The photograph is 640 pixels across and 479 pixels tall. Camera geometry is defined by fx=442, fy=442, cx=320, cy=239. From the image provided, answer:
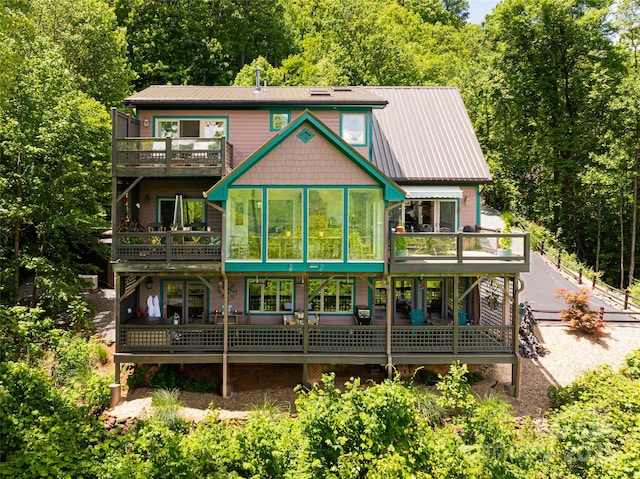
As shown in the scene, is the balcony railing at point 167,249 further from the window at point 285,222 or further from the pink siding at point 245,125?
the pink siding at point 245,125

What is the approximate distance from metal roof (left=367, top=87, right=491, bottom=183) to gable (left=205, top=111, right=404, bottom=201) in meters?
2.81

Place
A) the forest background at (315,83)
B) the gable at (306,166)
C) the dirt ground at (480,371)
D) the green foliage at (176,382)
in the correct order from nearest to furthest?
the dirt ground at (480,371), the gable at (306,166), the green foliage at (176,382), the forest background at (315,83)

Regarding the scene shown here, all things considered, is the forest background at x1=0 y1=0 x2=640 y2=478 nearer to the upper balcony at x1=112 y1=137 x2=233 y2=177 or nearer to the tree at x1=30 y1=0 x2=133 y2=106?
the tree at x1=30 y1=0 x2=133 y2=106

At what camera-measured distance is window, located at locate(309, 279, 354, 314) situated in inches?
638

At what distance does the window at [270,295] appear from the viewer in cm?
1622

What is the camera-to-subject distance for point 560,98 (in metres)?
31.8

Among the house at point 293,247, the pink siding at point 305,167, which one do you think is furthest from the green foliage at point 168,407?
the pink siding at point 305,167

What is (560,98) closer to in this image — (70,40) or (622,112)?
(622,112)

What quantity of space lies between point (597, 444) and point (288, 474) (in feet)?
23.7

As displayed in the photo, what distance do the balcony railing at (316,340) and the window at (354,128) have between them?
690 centimetres

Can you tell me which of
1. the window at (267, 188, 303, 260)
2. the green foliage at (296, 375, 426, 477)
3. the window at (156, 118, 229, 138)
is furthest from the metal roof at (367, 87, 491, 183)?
the green foliage at (296, 375, 426, 477)

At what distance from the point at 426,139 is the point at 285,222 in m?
7.54

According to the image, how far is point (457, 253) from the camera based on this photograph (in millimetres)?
14047

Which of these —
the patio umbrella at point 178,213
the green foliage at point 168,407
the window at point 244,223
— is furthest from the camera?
the patio umbrella at point 178,213
